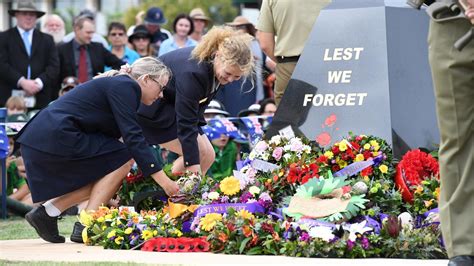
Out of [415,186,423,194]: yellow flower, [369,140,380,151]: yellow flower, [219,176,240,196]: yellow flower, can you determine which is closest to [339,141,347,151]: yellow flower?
[369,140,380,151]: yellow flower

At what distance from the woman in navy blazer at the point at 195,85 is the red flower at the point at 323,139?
79 centimetres

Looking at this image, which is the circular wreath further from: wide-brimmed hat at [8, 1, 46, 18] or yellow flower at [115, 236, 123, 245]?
wide-brimmed hat at [8, 1, 46, 18]

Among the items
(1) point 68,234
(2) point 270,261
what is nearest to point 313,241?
(2) point 270,261

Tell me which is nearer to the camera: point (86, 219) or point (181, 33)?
point (86, 219)

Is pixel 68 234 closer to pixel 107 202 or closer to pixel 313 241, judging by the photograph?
pixel 107 202

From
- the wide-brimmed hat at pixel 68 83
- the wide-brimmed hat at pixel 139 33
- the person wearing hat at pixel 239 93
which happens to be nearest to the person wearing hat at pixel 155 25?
the wide-brimmed hat at pixel 139 33

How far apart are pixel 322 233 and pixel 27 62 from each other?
8373 millimetres

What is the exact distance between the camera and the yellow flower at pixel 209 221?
24.6ft

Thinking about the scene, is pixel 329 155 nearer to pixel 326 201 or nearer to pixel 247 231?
pixel 326 201

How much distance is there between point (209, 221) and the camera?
7.54 meters

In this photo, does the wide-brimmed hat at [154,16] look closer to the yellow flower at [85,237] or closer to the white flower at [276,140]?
the white flower at [276,140]

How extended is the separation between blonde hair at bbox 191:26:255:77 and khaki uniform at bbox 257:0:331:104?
1254 millimetres

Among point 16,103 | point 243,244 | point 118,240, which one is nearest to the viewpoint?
point 243,244

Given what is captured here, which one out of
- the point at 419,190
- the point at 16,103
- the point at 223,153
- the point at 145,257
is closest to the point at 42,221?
the point at 145,257
